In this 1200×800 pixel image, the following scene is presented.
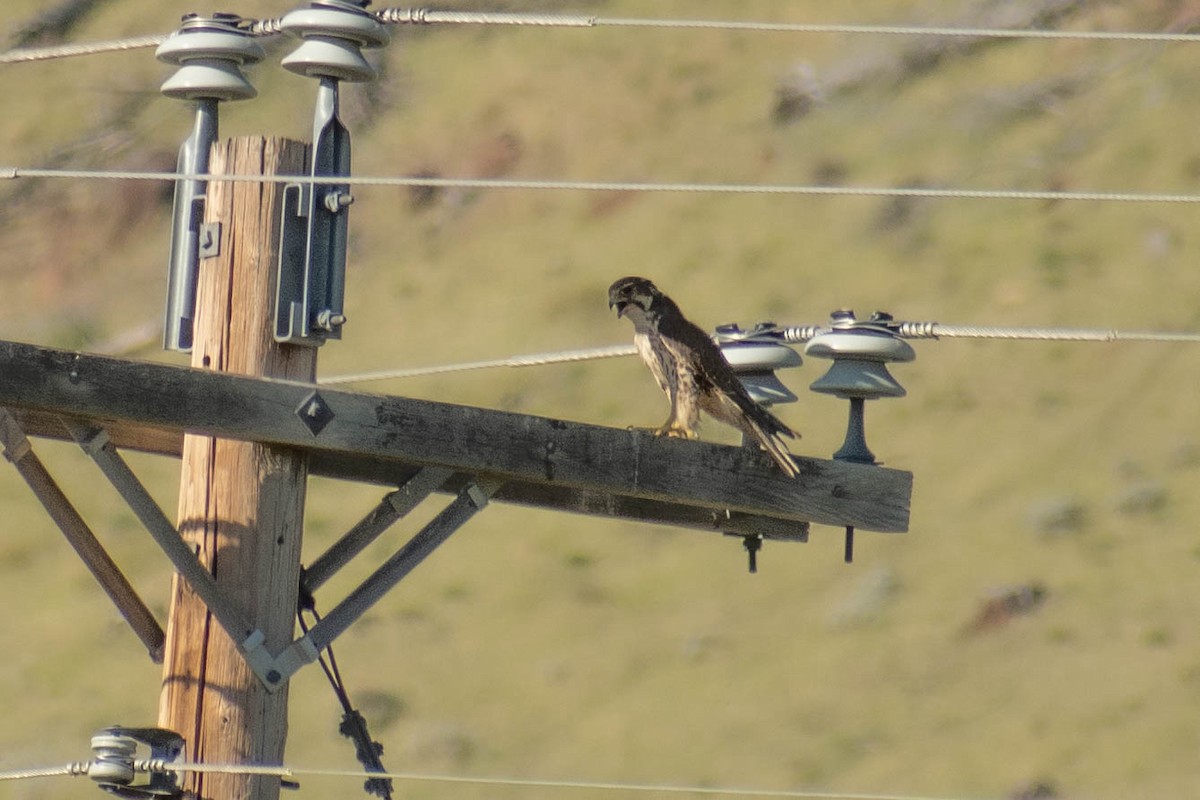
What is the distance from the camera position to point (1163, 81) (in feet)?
83.8

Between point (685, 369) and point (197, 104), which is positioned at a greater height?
point (197, 104)

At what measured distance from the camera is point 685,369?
22.5 feet

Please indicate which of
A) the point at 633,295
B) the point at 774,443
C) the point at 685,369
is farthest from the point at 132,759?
the point at 633,295

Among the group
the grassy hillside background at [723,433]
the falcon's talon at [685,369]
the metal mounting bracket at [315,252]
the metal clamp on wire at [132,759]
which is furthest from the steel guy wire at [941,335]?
the grassy hillside background at [723,433]

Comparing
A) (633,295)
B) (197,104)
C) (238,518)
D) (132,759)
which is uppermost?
(633,295)

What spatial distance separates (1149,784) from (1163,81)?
1097cm

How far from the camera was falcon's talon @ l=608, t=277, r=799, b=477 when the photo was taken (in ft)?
20.8

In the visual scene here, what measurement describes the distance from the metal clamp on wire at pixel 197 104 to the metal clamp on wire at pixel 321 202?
175 mm

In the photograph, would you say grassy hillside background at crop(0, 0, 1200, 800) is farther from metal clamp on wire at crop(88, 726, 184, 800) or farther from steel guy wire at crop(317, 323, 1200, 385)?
metal clamp on wire at crop(88, 726, 184, 800)

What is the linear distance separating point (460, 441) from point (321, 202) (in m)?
0.69

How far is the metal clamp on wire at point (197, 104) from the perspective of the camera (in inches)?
214

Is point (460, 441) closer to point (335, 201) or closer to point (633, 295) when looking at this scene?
point (335, 201)

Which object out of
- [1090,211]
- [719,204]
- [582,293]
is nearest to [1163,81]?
[1090,211]

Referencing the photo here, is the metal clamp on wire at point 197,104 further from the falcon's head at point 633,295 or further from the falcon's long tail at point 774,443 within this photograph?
the falcon's head at point 633,295
